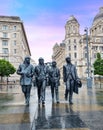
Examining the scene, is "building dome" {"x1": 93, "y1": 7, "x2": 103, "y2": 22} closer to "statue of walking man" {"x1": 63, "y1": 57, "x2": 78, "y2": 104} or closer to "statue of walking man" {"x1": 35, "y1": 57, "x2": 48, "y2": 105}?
"statue of walking man" {"x1": 63, "y1": 57, "x2": 78, "y2": 104}

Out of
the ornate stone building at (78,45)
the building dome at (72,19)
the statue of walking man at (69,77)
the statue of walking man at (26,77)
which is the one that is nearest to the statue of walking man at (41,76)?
the statue of walking man at (26,77)

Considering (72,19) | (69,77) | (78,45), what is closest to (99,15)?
(72,19)

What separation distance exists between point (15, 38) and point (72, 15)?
4389 cm

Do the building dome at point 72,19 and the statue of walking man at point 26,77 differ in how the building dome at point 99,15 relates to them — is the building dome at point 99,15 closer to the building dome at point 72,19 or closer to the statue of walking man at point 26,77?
the building dome at point 72,19

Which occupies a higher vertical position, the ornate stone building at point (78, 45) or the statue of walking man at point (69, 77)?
the ornate stone building at point (78, 45)

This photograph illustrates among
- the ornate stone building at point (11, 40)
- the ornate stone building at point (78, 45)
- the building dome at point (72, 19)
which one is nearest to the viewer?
the ornate stone building at point (11, 40)

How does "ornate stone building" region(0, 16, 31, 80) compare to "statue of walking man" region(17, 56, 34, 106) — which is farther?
"ornate stone building" region(0, 16, 31, 80)

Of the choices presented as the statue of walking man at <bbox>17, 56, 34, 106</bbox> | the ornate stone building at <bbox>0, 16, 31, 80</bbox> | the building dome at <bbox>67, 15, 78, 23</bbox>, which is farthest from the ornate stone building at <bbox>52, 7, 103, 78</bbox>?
the statue of walking man at <bbox>17, 56, 34, 106</bbox>

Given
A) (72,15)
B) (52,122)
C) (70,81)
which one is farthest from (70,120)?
(72,15)

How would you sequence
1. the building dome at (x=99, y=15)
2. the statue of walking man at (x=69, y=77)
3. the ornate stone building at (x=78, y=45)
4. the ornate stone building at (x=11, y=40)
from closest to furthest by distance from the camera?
the statue of walking man at (x=69, y=77), the ornate stone building at (x=11, y=40), the ornate stone building at (x=78, y=45), the building dome at (x=99, y=15)

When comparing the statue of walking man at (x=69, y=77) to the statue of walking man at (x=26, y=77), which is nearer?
the statue of walking man at (x=26, y=77)

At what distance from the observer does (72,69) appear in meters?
11.1

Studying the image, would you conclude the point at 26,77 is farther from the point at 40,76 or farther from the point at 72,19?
the point at 72,19

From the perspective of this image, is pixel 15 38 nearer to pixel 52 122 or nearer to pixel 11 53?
pixel 11 53
